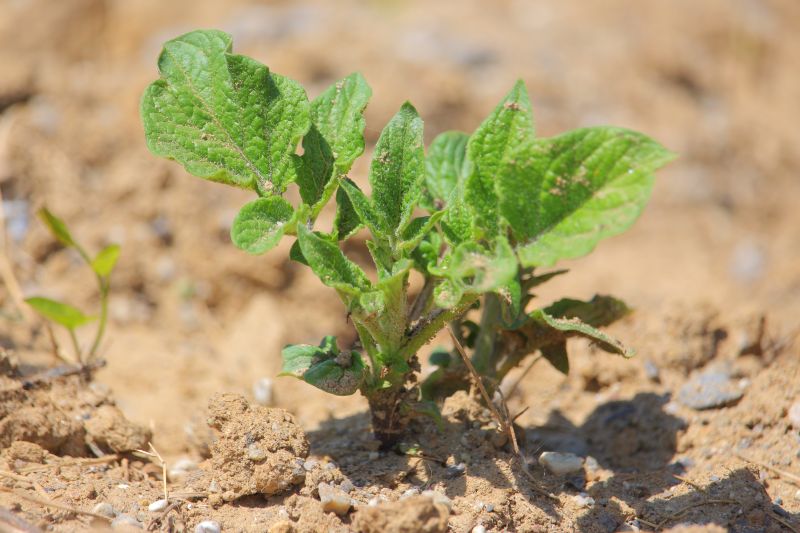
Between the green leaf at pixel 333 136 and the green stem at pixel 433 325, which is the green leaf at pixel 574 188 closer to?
the green stem at pixel 433 325

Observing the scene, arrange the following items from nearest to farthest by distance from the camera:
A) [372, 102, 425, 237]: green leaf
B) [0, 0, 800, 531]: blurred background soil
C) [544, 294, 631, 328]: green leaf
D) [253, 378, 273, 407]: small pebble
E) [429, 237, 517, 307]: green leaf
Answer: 1. [429, 237, 517, 307]: green leaf
2. [372, 102, 425, 237]: green leaf
3. [544, 294, 631, 328]: green leaf
4. [0, 0, 800, 531]: blurred background soil
5. [253, 378, 273, 407]: small pebble

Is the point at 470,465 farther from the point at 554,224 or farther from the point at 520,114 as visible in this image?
the point at 520,114

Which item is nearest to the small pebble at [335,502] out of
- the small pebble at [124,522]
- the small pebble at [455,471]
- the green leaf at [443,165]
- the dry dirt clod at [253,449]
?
the dry dirt clod at [253,449]

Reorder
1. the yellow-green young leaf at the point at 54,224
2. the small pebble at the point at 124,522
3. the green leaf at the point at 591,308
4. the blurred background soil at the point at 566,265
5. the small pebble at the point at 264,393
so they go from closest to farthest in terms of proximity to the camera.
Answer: the small pebble at the point at 124,522, the green leaf at the point at 591,308, the blurred background soil at the point at 566,265, the yellow-green young leaf at the point at 54,224, the small pebble at the point at 264,393

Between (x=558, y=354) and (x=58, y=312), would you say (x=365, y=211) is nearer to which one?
(x=558, y=354)

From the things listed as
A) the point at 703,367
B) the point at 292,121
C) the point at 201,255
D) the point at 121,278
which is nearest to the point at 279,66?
the point at 201,255

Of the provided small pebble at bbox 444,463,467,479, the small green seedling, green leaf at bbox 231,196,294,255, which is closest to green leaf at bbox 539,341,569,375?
small pebble at bbox 444,463,467,479

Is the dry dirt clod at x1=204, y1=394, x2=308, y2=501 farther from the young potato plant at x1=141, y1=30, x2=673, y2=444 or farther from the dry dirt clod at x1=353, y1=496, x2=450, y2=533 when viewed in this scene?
the dry dirt clod at x1=353, y1=496, x2=450, y2=533

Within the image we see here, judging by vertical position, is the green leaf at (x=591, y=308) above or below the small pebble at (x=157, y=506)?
above
